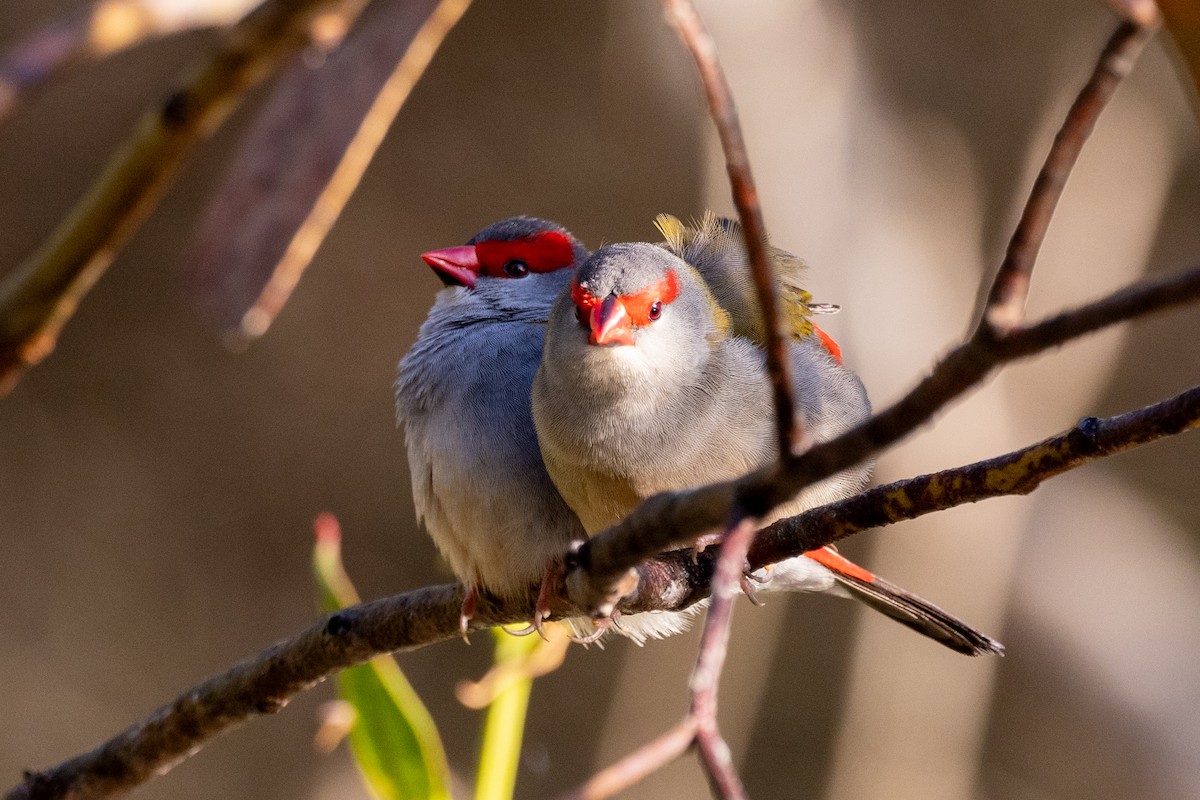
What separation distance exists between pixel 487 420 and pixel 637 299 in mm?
428

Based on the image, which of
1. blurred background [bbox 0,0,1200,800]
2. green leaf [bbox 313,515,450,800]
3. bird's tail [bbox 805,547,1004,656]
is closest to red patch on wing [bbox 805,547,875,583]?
bird's tail [bbox 805,547,1004,656]

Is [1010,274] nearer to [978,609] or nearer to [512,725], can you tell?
[512,725]

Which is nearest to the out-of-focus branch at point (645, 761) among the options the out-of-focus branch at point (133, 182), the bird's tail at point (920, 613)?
the out-of-focus branch at point (133, 182)

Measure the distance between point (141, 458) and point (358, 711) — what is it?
318cm

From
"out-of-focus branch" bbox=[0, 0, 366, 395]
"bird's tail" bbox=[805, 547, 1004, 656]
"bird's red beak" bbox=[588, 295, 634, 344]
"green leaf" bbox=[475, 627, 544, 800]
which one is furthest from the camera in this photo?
"green leaf" bbox=[475, 627, 544, 800]

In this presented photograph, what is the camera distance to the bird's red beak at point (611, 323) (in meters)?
1.92

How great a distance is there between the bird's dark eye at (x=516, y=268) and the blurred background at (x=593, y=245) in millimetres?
2320

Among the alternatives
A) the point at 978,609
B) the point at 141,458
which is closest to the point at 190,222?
the point at 141,458

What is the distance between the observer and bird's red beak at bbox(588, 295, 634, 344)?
1.92m

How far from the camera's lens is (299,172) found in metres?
0.86

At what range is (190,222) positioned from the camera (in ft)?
16.6

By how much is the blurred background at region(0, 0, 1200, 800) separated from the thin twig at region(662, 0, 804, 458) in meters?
4.06

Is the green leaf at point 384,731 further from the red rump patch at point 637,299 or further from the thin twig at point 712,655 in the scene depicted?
the thin twig at point 712,655

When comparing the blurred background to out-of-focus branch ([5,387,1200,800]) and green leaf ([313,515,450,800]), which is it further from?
out-of-focus branch ([5,387,1200,800])
